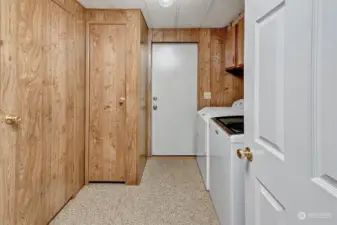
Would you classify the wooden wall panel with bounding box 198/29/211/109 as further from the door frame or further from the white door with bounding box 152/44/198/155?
the door frame

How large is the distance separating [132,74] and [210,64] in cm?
159

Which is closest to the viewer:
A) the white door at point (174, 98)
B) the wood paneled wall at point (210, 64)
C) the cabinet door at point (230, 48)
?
the cabinet door at point (230, 48)

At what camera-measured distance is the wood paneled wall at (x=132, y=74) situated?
2988mm

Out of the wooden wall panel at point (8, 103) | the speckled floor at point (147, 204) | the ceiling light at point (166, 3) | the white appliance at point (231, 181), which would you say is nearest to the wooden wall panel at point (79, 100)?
the speckled floor at point (147, 204)

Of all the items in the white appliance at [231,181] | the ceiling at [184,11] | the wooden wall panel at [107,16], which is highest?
the ceiling at [184,11]

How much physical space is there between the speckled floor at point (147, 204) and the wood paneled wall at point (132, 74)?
0.29m

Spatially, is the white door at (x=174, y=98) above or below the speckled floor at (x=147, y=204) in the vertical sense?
above

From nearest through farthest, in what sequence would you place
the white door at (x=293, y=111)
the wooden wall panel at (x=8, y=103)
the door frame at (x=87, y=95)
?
the white door at (x=293, y=111), the wooden wall panel at (x=8, y=103), the door frame at (x=87, y=95)

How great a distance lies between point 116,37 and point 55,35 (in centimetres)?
92

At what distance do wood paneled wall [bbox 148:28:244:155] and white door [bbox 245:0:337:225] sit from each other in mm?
3021

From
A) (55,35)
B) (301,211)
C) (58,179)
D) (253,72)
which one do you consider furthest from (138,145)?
(301,211)

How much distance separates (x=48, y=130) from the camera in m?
2.11

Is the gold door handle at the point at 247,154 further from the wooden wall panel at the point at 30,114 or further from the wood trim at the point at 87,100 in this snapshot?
the wood trim at the point at 87,100

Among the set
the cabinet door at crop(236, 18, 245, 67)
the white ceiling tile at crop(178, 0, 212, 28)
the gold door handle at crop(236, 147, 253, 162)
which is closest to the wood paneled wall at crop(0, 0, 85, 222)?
the white ceiling tile at crop(178, 0, 212, 28)
